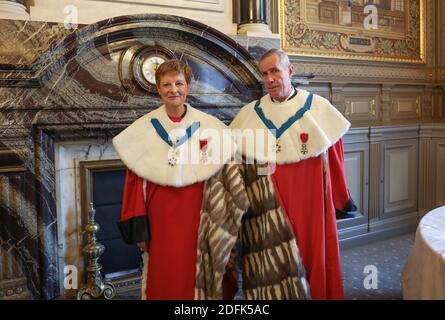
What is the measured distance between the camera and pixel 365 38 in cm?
466

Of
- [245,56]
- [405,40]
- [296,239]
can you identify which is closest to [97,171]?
[245,56]

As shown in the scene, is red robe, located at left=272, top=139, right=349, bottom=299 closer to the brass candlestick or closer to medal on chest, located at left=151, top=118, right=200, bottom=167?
medal on chest, located at left=151, top=118, right=200, bottom=167

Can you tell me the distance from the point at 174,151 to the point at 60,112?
1140mm

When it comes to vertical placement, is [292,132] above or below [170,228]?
above

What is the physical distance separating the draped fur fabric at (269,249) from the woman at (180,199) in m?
0.20

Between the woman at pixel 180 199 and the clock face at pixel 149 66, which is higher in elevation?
the clock face at pixel 149 66

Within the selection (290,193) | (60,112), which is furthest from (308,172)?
(60,112)

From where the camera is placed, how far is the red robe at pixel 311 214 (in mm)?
2191

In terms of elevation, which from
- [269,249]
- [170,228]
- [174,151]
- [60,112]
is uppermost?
[60,112]

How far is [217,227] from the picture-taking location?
197cm

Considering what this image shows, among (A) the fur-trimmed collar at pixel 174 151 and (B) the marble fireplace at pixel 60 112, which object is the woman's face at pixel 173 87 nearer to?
(A) the fur-trimmed collar at pixel 174 151

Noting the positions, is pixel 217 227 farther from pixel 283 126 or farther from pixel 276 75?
pixel 276 75

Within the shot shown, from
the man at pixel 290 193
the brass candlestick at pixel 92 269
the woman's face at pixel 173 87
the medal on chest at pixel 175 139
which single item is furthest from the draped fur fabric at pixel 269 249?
the brass candlestick at pixel 92 269

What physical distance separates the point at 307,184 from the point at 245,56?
4.77ft
